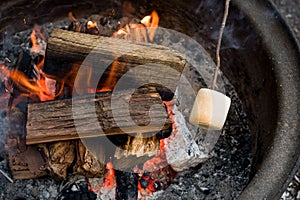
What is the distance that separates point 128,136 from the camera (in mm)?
1812

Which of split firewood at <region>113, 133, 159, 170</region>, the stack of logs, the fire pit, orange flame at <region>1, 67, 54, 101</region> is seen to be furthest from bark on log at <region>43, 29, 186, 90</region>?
the fire pit

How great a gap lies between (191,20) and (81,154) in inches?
35.4

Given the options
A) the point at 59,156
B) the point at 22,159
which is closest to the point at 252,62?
the point at 59,156

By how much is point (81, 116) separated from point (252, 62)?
2.67ft

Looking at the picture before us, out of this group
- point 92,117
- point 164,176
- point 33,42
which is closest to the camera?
point 92,117

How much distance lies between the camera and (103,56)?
5.94 feet

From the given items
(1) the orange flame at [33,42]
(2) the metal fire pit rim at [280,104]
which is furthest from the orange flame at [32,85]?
(2) the metal fire pit rim at [280,104]

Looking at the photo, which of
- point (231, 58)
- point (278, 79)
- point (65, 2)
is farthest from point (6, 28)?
point (278, 79)

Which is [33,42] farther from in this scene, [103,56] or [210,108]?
[210,108]

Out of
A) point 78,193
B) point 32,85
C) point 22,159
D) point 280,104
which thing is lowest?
point 78,193

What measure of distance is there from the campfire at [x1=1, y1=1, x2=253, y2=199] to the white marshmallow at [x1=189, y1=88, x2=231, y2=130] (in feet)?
0.43

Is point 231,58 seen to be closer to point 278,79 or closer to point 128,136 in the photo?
point 278,79

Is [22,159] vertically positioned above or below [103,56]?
below

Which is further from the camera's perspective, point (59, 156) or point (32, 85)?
point (32, 85)
